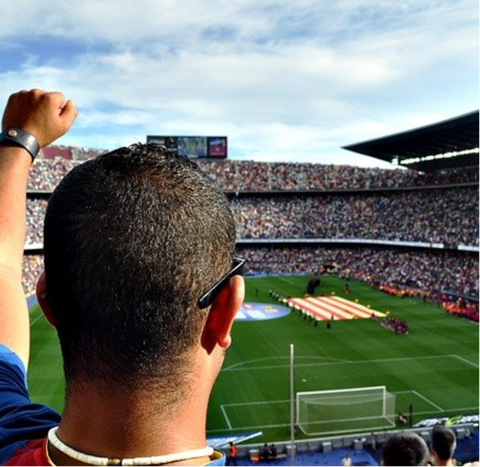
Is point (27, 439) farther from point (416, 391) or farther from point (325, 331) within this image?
point (325, 331)

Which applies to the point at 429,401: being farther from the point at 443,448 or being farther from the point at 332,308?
the point at 332,308

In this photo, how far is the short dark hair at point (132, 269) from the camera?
56.9 inches

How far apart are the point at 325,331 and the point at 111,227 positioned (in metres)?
35.1

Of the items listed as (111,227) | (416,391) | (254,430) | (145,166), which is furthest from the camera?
(416,391)

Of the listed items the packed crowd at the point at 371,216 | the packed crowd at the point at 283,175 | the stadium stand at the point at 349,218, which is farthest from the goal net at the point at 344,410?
the packed crowd at the point at 283,175

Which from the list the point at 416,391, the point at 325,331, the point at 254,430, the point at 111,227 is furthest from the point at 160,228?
the point at 325,331

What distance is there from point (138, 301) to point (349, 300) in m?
45.8

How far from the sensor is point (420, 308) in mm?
42656

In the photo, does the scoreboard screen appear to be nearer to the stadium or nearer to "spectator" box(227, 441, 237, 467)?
the stadium

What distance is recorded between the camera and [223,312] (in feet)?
5.11

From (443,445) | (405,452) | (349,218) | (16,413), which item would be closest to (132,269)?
(16,413)

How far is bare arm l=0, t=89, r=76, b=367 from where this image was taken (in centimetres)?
227

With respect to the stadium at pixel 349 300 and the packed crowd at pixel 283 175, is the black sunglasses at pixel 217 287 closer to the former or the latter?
the stadium at pixel 349 300

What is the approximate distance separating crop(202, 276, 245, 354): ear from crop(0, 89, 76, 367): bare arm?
1139mm
